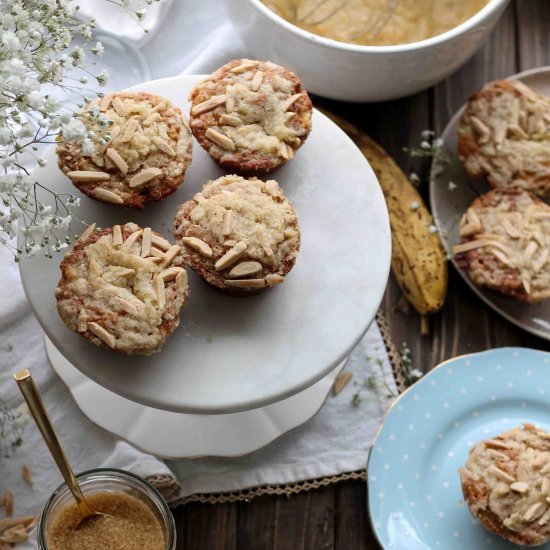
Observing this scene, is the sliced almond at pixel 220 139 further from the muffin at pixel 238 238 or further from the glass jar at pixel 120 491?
the glass jar at pixel 120 491

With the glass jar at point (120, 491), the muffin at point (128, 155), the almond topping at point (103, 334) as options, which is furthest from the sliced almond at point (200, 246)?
the glass jar at point (120, 491)

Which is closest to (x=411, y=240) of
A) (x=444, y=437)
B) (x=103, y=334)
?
(x=444, y=437)

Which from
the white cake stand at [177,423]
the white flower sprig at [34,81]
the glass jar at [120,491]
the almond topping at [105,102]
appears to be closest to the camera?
the white flower sprig at [34,81]

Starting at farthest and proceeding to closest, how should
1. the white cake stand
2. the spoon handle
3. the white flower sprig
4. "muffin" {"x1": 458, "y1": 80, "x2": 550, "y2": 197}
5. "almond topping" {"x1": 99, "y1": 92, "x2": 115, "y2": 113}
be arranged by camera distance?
"muffin" {"x1": 458, "y1": 80, "x2": 550, "y2": 197}
the white cake stand
"almond topping" {"x1": 99, "y1": 92, "x2": 115, "y2": 113}
the spoon handle
the white flower sprig

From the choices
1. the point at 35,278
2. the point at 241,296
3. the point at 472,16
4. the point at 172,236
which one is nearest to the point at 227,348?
the point at 241,296

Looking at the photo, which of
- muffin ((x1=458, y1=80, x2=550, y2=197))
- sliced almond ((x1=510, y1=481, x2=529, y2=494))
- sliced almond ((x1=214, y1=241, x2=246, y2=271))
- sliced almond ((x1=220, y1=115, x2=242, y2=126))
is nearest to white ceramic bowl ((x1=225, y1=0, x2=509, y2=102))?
muffin ((x1=458, y1=80, x2=550, y2=197))

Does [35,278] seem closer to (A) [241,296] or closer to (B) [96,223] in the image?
(B) [96,223]

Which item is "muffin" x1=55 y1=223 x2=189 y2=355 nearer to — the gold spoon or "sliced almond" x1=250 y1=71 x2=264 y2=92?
the gold spoon
